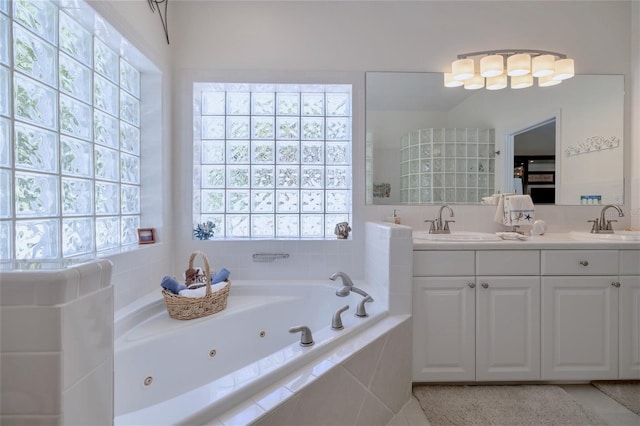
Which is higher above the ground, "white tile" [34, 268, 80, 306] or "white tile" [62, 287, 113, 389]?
"white tile" [34, 268, 80, 306]

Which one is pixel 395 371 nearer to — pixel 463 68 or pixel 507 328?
pixel 507 328

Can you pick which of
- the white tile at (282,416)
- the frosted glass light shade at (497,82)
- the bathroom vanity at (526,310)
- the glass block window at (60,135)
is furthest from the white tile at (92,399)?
the frosted glass light shade at (497,82)

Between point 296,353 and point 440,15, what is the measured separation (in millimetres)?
2499

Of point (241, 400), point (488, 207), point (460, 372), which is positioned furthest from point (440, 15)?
point (241, 400)

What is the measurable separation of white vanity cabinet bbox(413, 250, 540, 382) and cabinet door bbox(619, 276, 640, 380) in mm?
490

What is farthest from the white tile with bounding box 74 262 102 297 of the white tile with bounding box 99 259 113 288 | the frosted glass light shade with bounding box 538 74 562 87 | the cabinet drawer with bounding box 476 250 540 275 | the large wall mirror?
the frosted glass light shade with bounding box 538 74 562 87

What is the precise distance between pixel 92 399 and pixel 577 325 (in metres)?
A: 2.26

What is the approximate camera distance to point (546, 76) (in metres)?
2.23

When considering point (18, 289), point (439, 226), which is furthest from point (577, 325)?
point (18, 289)

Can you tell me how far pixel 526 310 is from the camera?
1733mm

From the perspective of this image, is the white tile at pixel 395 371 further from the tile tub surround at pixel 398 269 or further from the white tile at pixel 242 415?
the white tile at pixel 242 415

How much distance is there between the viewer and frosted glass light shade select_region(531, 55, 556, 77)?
2.15 metres

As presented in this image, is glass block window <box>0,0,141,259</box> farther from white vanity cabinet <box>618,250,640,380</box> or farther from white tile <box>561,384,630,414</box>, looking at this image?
white vanity cabinet <box>618,250,640,380</box>

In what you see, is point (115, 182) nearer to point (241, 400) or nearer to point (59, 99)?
point (59, 99)
